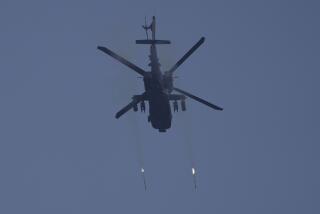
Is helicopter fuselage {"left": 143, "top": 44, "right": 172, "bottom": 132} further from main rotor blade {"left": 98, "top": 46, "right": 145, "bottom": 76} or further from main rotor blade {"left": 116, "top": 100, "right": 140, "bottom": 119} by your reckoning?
main rotor blade {"left": 116, "top": 100, "right": 140, "bottom": 119}

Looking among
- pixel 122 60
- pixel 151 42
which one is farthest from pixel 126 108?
pixel 151 42

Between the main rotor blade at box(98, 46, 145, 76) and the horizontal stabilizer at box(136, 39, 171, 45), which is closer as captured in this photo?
the main rotor blade at box(98, 46, 145, 76)

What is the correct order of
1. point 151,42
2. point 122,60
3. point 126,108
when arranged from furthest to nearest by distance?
point 151,42
point 126,108
point 122,60

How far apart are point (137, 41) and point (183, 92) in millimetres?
8406

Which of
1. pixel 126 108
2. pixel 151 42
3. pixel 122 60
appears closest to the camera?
pixel 122 60

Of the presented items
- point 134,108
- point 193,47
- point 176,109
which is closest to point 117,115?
point 134,108

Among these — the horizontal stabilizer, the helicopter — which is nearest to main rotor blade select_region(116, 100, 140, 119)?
the helicopter

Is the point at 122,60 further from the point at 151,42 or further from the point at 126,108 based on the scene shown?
the point at 151,42

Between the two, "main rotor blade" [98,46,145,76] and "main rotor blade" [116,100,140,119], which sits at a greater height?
"main rotor blade" [98,46,145,76]

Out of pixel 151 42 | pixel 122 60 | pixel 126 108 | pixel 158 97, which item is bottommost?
pixel 126 108

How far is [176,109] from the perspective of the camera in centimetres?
7731

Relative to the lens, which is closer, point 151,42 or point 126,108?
point 126,108

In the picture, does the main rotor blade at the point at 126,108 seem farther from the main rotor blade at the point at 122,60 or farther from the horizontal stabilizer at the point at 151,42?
the horizontal stabilizer at the point at 151,42

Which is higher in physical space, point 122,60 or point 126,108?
point 122,60
